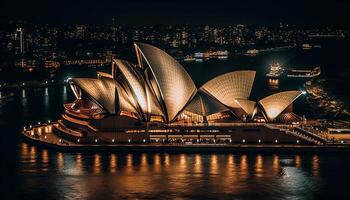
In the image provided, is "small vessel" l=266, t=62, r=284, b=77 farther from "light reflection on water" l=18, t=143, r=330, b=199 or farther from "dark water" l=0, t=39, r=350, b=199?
"light reflection on water" l=18, t=143, r=330, b=199

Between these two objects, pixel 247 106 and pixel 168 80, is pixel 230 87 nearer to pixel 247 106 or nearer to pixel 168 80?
pixel 247 106

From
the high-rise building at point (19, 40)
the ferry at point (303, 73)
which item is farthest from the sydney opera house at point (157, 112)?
the high-rise building at point (19, 40)

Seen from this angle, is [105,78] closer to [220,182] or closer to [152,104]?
[152,104]

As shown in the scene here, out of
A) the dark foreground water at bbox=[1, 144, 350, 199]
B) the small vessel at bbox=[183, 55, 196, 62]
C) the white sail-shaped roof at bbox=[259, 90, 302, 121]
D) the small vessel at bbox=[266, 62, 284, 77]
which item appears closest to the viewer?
the dark foreground water at bbox=[1, 144, 350, 199]

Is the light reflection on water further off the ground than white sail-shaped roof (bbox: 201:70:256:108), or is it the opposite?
white sail-shaped roof (bbox: 201:70:256:108)

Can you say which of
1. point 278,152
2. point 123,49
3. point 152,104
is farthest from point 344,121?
point 123,49

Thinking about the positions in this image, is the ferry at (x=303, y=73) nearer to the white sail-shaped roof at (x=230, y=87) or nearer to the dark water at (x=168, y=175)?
the white sail-shaped roof at (x=230, y=87)

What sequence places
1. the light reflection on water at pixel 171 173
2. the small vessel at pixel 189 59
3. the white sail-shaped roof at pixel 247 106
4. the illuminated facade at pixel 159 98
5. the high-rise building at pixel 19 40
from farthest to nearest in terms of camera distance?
the high-rise building at pixel 19 40
the small vessel at pixel 189 59
the white sail-shaped roof at pixel 247 106
the illuminated facade at pixel 159 98
the light reflection on water at pixel 171 173

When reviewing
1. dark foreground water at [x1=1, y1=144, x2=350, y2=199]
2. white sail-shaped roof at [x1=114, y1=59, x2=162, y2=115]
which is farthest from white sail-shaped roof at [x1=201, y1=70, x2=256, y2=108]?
dark foreground water at [x1=1, y1=144, x2=350, y2=199]

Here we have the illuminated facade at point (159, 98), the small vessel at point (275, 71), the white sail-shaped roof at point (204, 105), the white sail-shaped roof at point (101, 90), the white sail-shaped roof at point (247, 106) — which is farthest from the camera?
the small vessel at point (275, 71)
